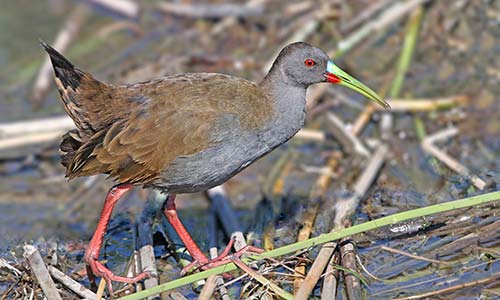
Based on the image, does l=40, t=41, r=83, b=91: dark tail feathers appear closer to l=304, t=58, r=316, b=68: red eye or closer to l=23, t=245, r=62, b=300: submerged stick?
l=23, t=245, r=62, b=300: submerged stick

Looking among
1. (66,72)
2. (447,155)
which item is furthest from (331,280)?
(447,155)

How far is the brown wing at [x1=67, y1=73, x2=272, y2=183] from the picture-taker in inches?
203

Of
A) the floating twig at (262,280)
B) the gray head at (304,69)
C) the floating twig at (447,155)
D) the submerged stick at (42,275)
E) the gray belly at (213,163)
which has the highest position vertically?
the floating twig at (447,155)

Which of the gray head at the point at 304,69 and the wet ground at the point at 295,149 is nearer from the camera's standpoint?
the wet ground at the point at 295,149

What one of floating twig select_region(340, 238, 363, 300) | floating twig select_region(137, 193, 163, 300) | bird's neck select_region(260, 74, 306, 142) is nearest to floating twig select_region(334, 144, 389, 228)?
floating twig select_region(340, 238, 363, 300)

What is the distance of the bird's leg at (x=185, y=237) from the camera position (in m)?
5.28

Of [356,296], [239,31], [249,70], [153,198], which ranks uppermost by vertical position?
[239,31]

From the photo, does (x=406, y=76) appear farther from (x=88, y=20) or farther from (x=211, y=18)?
(x=88, y=20)

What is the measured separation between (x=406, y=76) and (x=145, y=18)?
308 centimetres

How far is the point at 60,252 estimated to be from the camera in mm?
5570

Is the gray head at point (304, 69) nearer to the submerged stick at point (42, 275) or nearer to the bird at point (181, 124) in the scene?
the bird at point (181, 124)

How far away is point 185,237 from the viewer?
5488 millimetres

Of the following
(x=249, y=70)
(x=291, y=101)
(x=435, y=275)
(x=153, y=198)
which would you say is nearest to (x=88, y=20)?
(x=249, y=70)

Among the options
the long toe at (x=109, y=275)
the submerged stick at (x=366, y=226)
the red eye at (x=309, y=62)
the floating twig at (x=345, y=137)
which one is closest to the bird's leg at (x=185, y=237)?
the long toe at (x=109, y=275)
